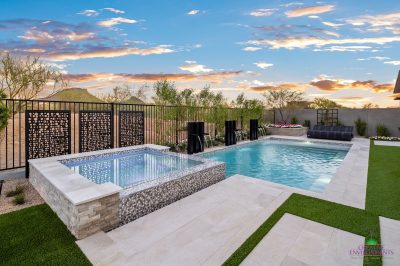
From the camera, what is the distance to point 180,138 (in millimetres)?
10828

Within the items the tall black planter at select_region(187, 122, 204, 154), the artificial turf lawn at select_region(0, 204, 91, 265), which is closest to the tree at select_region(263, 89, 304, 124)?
the tall black planter at select_region(187, 122, 204, 154)

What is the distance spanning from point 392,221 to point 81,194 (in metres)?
4.73

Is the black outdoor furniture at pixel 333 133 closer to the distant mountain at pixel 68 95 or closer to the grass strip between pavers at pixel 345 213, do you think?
the grass strip between pavers at pixel 345 213

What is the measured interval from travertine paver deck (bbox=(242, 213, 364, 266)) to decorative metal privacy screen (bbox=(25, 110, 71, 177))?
5693 millimetres

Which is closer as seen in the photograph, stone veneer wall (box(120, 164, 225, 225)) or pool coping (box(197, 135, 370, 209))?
stone veneer wall (box(120, 164, 225, 225))

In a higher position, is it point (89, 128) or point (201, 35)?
point (201, 35)

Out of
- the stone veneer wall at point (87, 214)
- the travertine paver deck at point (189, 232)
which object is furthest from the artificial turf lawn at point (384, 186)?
the stone veneer wall at point (87, 214)

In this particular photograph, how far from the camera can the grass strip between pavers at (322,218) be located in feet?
8.75

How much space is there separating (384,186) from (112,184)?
233 inches

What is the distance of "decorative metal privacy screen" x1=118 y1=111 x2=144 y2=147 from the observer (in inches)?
319

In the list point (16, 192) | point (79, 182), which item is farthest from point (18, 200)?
point (79, 182)

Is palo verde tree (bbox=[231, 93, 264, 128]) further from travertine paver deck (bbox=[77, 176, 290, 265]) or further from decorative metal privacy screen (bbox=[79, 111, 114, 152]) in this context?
travertine paver deck (bbox=[77, 176, 290, 265])

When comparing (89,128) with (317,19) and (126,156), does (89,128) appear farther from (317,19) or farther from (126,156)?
(317,19)

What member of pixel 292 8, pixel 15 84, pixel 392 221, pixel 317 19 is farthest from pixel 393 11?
pixel 15 84
